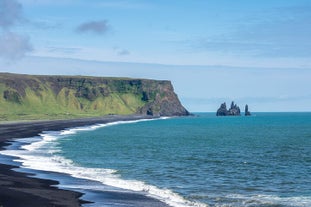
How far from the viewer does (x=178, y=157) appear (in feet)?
175

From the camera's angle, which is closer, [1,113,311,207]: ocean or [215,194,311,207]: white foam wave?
[215,194,311,207]: white foam wave

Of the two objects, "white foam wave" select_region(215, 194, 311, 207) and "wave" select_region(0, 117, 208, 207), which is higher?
"white foam wave" select_region(215, 194, 311, 207)

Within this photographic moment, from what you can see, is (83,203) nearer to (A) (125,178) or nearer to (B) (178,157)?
(A) (125,178)

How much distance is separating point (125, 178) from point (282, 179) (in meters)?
10.6

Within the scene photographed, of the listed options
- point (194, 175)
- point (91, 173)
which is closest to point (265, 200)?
point (194, 175)

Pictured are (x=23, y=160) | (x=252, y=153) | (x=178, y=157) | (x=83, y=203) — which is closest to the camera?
(x=83, y=203)

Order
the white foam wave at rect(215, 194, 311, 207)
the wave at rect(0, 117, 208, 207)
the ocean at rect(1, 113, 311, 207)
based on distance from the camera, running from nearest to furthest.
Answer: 1. the white foam wave at rect(215, 194, 311, 207)
2. the wave at rect(0, 117, 208, 207)
3. the ocean at rect(1, 113, 311, 207)

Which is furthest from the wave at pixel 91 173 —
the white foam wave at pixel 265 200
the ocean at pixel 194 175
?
the white foam wave at pixel 265 200

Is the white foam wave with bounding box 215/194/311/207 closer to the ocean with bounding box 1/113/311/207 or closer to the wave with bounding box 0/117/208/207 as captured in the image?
the ocean with bounding box 1/113/311/207

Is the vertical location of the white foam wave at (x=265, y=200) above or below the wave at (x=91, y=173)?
above

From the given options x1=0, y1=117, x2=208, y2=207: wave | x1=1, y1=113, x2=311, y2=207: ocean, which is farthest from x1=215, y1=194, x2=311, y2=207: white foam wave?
x1=0, y1=117, x2=208, y2=207: wave

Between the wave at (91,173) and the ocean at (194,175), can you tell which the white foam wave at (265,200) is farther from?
the wave at (91,173)

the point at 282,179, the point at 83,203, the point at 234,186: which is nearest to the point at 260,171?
the point at 282,179

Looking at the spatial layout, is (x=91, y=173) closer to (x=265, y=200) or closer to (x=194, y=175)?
(x=194, y=175)
